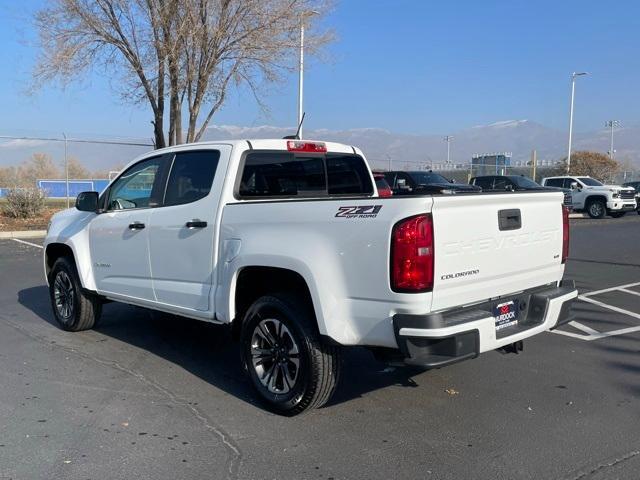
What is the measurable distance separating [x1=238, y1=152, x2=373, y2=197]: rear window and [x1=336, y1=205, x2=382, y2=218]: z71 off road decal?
1.28 meters

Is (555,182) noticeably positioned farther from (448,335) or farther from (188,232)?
(448,335)

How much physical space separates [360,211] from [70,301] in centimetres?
424

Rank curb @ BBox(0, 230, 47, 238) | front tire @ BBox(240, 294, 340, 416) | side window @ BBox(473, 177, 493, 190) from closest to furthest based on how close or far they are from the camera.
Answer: front tire @ BBox(240, 294, 340, 416) < curb @ BBox(0, 230, 47, 238) < side window @ BBox(473, 177, 493, 190)

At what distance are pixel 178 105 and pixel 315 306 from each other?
1599cm

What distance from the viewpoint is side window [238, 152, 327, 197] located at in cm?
496

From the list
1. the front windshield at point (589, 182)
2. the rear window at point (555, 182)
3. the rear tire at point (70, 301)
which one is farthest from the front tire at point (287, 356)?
the rear window at point (555, 182)

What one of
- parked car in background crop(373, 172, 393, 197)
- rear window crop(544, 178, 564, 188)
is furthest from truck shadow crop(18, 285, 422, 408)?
rear window crop(544, 178, 564, 188)

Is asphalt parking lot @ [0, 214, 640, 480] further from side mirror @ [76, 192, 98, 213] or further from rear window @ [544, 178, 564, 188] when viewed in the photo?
rear window @ [544, 178, 564, 188]

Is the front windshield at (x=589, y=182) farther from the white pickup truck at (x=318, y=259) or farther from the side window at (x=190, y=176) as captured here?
the side window at (x=190, y=176)

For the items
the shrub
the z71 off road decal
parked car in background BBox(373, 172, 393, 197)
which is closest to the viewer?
the z71 off road decal

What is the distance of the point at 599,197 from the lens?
2598 centimetres

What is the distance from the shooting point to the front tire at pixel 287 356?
4090 mm

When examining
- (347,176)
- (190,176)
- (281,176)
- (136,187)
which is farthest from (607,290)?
(136,187)

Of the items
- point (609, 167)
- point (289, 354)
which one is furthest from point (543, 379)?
point (609, 167)
